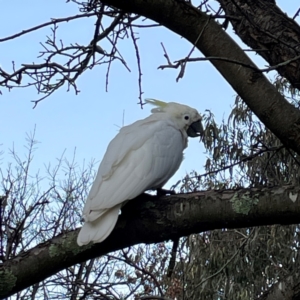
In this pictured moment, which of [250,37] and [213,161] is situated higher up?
[213,161]

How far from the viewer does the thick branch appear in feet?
4.45

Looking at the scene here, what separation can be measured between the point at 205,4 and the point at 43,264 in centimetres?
97

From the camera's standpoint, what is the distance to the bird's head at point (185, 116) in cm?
214

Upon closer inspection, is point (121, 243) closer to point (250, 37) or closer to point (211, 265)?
point (250, 37)

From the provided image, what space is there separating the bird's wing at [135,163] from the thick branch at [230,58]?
444 mm

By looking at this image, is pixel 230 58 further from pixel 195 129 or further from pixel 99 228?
pixel 195 129

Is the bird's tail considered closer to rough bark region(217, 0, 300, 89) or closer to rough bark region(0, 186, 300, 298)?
rough bark region(0, 186, 300, 298)

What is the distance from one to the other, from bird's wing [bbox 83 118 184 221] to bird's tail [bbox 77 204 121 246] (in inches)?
0.8

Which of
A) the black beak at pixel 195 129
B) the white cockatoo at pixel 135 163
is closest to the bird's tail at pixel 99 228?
the white cockatoo at pixel 135 163

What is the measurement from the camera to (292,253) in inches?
169

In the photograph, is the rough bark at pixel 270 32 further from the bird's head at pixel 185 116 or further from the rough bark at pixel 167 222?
the bird's head at pixel 185 116

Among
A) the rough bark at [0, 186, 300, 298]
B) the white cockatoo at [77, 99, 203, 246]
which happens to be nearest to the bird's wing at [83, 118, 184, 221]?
the white cockatoo at [77, 99, 203, 246]

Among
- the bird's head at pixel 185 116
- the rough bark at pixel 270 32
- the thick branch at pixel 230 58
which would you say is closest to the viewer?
the thick branch at pixel 230 58

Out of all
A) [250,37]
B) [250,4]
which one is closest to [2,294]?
[250,37]
